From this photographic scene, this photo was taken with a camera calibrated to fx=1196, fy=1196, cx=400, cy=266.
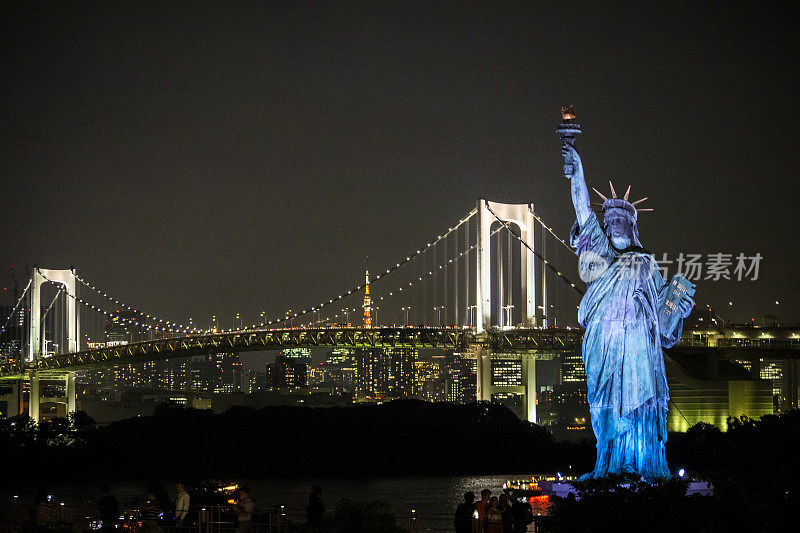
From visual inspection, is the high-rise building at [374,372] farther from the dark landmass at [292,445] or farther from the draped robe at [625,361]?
the draped robe at [625,361]

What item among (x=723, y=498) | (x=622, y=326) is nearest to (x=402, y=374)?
(x=622, y=326)

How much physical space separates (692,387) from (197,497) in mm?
27279

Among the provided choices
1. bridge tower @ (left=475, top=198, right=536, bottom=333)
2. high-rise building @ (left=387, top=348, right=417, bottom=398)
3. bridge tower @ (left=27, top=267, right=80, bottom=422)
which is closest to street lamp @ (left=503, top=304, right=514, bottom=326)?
bridge tower @ (left=475, top=198, right=536, bottom=333)

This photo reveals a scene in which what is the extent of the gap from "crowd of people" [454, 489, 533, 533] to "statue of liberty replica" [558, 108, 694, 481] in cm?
293

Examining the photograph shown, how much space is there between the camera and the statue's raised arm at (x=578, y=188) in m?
16.3

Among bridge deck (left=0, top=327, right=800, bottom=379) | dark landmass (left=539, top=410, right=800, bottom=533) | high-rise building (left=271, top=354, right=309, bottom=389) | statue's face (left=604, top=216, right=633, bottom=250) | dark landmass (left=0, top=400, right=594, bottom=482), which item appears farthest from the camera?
high-rise building (left=271, top=354, right=309, bottom=389)

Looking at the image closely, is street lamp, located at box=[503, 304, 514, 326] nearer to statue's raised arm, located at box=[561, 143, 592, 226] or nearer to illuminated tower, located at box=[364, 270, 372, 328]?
illuminated tower, located at box=[364, 270, 372, 328]

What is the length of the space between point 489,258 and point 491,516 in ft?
119

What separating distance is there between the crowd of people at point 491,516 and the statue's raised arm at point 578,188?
4.67 meters

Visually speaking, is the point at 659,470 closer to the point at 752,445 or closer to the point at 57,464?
the point at 752,445

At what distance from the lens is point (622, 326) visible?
15828mm

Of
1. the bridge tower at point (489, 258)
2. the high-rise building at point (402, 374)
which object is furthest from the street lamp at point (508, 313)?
the high-rise building at point (402, 374)

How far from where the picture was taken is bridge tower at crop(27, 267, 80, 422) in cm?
5656

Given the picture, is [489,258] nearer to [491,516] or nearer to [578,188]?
[578,188]
